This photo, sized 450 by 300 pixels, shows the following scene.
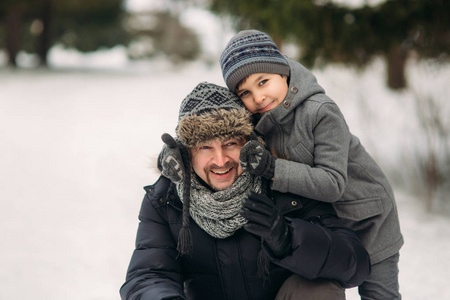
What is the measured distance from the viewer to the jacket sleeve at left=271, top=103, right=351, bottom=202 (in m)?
1.78

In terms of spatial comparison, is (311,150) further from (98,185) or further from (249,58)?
(98,185)

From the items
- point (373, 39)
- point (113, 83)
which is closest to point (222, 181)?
point (373, 39)

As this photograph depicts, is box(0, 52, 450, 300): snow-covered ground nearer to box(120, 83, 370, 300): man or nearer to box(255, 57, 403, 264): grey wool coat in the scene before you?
box(120, 83, 370, 300): man

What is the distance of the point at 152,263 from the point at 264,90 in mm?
846

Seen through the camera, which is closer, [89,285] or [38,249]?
[89,285]

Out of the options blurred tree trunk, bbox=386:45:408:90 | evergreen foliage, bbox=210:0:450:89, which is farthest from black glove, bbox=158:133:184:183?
blurred tree trunk, bbox=386:45:408:90

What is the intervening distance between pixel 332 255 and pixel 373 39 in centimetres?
383

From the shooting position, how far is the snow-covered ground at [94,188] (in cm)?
363

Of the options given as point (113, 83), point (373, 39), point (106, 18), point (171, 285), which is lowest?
point (171, 285)

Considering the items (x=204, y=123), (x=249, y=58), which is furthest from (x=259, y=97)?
(x=204, y=123)

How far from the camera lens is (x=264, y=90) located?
1970 mm

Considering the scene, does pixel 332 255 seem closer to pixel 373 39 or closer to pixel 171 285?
pixel 171 285

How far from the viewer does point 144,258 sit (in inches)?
76.1

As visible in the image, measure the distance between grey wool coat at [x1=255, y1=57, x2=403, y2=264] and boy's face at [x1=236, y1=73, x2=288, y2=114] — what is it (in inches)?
1.8
